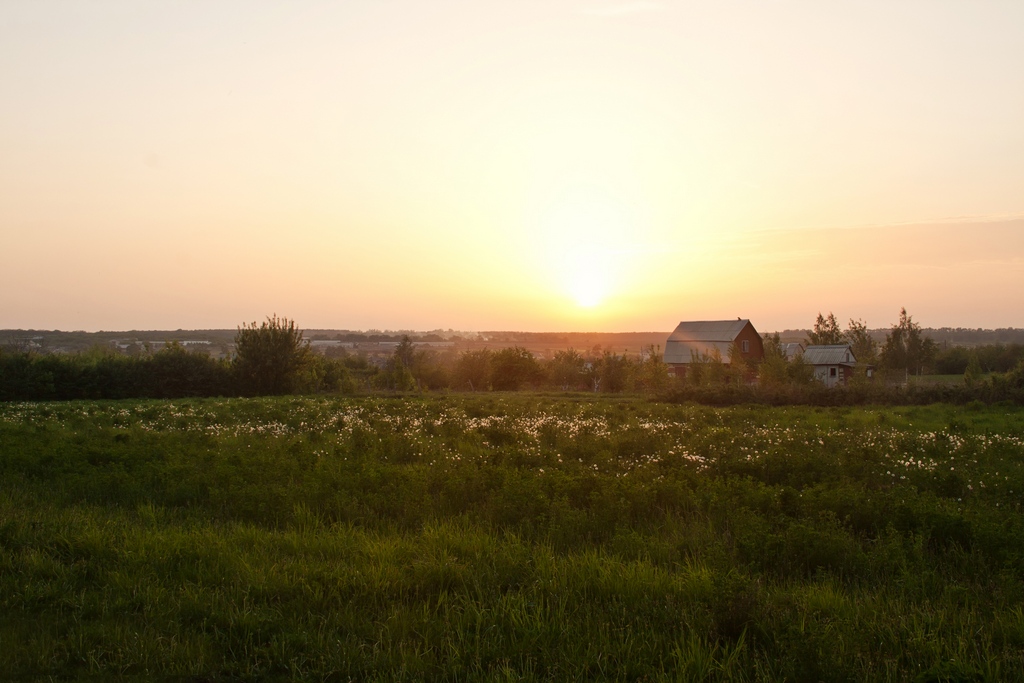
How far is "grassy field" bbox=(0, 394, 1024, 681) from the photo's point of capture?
5305mm

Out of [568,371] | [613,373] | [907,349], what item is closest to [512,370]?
[568,371]

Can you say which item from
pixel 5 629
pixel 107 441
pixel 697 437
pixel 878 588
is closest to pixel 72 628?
pixel 5 629

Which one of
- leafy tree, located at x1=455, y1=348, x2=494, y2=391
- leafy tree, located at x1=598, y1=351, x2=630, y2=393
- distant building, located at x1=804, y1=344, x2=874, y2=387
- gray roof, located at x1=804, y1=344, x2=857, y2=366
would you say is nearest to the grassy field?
leafy tree, located at x1=598, y1=351, x2=630, y2=393

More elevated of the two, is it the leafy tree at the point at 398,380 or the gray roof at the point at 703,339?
the gray roof at the point at 703,339

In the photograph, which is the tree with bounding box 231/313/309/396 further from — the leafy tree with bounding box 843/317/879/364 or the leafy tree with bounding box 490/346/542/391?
the leafy tree with bounding box 843/317/879/364

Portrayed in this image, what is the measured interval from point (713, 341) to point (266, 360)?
42.1 meters

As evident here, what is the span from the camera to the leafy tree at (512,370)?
64.4 m

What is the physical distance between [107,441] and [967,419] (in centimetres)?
2678

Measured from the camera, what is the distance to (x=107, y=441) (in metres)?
15.5

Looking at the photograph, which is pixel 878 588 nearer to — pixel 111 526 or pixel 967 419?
pixel 111 526

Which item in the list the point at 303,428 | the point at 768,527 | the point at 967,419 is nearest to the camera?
the point at 768,527

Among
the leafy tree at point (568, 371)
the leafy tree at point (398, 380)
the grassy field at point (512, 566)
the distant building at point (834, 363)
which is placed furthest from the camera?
the leafy tree at point (568, 371)

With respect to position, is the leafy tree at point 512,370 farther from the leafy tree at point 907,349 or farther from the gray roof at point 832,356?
the leafy tree at point 907,349

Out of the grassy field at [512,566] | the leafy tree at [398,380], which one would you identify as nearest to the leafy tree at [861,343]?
the leafy tree at [398,380]
